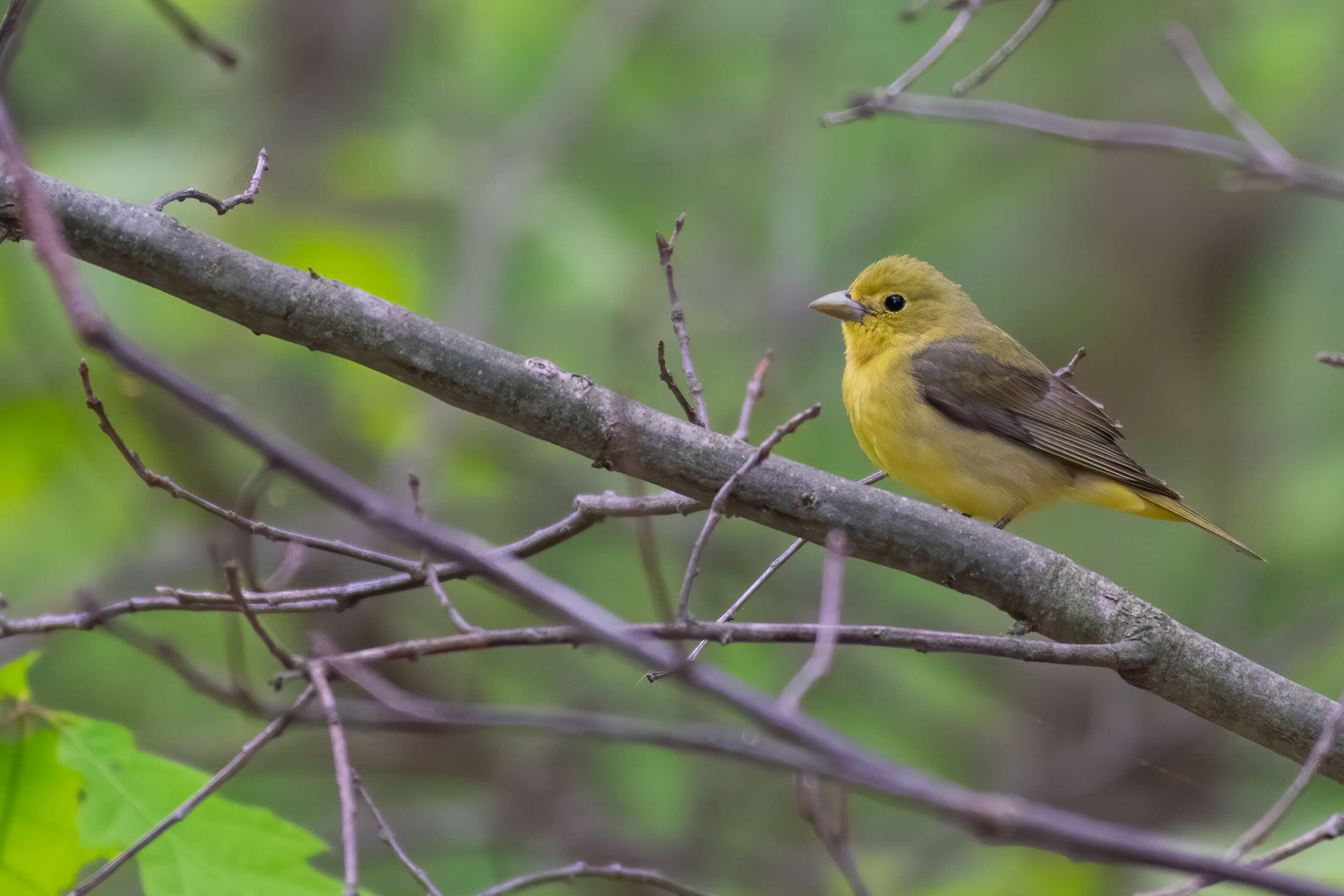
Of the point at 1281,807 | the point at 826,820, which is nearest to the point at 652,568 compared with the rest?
the point at 826,820

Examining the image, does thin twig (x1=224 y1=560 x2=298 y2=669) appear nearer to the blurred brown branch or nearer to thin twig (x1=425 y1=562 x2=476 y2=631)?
thin twig (x1=425 y1=562 x2=476 y2=631)

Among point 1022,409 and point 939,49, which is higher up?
point 939,49

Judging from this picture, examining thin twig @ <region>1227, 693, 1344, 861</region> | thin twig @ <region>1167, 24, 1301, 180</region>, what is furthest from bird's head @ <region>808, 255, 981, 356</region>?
thin twig @ <region>1227, 693, 1344, 861</region>

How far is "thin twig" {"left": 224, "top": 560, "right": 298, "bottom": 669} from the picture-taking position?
2164mm

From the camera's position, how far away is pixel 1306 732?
2.98 m

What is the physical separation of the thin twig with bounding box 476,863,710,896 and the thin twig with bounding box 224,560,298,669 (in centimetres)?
76

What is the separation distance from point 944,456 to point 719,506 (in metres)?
2.54

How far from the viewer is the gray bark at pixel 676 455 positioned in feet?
9.08

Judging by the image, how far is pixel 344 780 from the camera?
6.02 ft

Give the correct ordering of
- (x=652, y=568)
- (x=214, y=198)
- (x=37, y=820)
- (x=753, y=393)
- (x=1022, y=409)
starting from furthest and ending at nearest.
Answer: (x=1022, y=409) < (x=214, y=198) < (x=753, y=393) < (x=37, y=820) < (x=652, y=568)

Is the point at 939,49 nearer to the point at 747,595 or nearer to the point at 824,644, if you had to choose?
the point at 747,595

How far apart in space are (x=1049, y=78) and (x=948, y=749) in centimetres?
602

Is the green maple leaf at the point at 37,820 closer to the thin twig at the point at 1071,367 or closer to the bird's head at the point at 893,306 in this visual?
the thin twig at the point at 1071,367

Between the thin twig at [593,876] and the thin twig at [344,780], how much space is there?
2.87 feet
